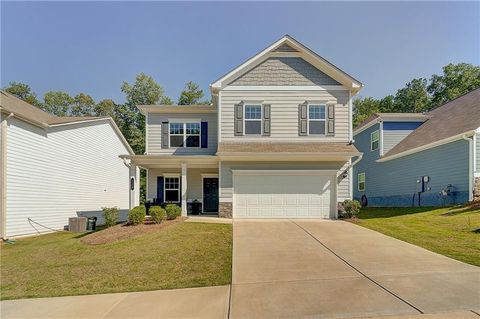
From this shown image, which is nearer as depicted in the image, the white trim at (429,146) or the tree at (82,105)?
the white trim at (429,146)

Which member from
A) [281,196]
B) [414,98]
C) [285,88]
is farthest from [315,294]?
[414,98]

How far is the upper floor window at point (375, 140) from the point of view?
73.4 feet

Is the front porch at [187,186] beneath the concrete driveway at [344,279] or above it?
above

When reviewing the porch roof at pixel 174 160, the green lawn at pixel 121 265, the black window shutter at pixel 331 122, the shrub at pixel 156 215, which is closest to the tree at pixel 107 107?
the porch roof at pixel 174 160

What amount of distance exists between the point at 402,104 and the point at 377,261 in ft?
130

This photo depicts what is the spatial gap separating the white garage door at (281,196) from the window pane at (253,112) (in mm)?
2892

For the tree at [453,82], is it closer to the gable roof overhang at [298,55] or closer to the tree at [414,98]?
the tree at [414,98]

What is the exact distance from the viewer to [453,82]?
37.6m

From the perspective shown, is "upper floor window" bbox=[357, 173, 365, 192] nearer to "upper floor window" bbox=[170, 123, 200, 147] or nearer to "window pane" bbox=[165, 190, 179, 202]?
"upper floor window" bbox=[170, 123, 200, 147]

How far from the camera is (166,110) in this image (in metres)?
17.7

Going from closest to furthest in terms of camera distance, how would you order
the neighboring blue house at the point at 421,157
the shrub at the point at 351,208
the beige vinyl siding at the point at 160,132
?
the shrub at the point at 351,208, the neighboring blue house at the point at 421,157, the beige vinyl siding at the point at 160,132

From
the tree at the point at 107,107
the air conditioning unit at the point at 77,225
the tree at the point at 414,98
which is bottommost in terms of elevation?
the air conditioning unit at the point at 77,225

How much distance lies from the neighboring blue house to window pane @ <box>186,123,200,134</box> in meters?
12.5

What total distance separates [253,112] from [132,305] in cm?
1166
